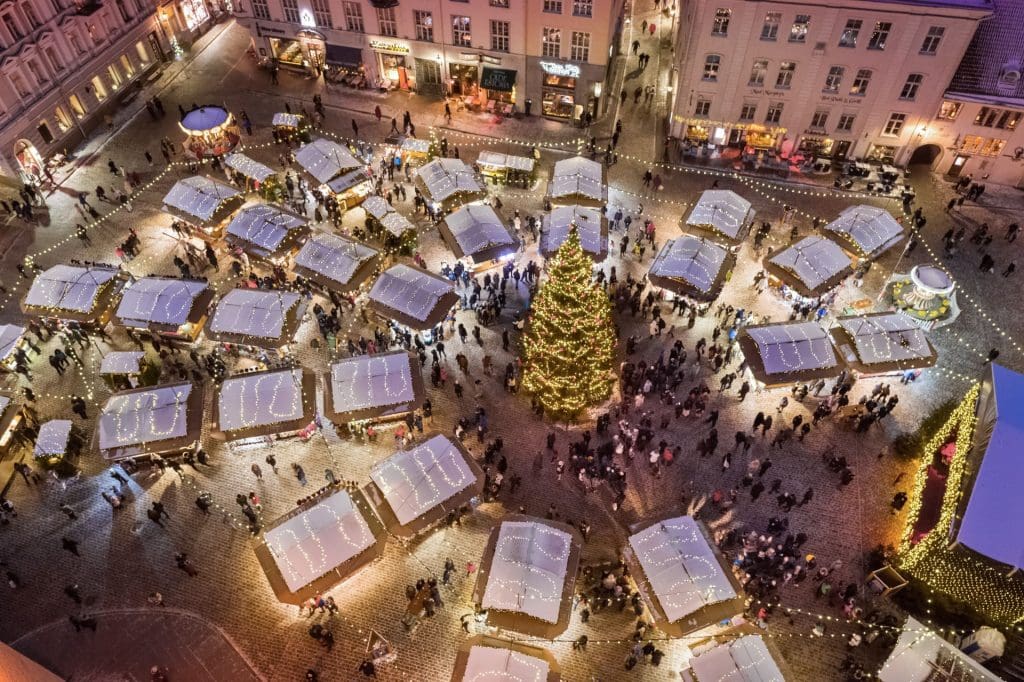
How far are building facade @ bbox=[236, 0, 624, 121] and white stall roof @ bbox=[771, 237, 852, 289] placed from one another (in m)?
19.1

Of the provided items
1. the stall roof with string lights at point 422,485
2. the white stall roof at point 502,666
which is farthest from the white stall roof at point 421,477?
the white stall roof at point 502,666

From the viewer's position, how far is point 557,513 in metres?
27.2

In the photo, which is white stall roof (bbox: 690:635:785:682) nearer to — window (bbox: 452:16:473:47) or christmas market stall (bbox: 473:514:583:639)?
christmas market stall (bbox: 473:514:583:639)

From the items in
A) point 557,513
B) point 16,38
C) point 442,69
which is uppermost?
point 16,38

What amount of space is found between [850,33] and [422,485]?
34.7 m

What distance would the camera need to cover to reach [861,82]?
3988 cm

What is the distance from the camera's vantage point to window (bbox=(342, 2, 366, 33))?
152 ft

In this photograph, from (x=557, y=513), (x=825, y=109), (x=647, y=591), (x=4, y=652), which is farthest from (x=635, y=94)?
(x=4, y=652)

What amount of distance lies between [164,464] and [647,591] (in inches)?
814

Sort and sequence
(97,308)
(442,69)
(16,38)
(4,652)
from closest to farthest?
(4,652), (97,308), (16,38), (442,69)

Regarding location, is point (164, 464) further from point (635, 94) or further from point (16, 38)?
point (635, 94)

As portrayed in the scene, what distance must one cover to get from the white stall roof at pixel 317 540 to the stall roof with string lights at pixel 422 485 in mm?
1159

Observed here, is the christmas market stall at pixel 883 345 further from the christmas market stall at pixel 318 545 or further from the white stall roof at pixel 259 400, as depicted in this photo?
the white stall roof at pixel 259 400

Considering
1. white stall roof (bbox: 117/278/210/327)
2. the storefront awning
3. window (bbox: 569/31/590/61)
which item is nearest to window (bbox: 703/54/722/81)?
window (bbox: 569/31/590/61)
